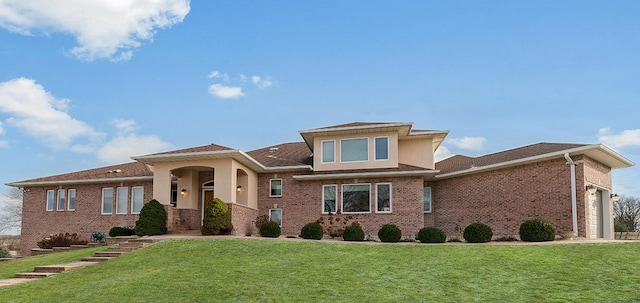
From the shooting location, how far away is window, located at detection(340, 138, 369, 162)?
2422 centimetres

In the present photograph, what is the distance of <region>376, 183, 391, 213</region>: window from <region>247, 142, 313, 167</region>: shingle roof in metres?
4.06

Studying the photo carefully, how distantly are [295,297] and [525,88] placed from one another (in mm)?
13363

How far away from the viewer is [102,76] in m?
21.3

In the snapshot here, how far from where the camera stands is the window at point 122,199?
26016 millimetres

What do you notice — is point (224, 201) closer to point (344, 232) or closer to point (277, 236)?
point (277, 236)

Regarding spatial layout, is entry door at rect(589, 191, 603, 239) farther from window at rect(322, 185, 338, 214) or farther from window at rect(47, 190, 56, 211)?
window at rect(47, 190, 56, 211)

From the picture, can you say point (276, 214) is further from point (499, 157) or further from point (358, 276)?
point (358, 276)

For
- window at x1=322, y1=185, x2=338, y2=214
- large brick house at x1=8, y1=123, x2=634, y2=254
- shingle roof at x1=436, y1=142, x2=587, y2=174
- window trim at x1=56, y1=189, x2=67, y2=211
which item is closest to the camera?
large brick house at x1=8, y1=123, x2=634, y2=254

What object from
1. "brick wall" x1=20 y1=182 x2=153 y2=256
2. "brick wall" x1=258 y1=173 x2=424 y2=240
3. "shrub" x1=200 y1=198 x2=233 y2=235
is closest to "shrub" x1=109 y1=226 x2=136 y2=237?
"brick wall" x1=20 y1=182 x2=153 y2=256

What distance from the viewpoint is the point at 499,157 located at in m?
23.5

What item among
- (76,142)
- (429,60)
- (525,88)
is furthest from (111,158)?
(525,88)

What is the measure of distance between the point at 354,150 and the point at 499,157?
6.54 metres

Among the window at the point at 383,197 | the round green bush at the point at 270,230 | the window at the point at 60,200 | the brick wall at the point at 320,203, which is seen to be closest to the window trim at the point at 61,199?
the window at the point at 60,200

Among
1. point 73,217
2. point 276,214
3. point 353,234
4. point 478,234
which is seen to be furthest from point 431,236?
point 73,217
